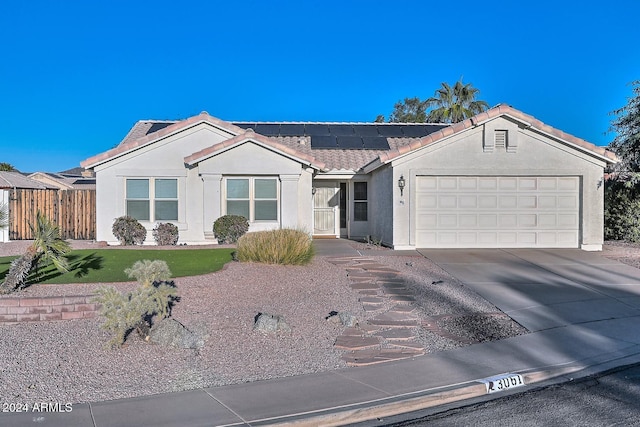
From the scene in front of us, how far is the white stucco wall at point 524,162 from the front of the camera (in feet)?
54.9

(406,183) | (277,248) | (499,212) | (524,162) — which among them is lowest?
(277,248)

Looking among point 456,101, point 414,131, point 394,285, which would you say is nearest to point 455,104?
point 456,101

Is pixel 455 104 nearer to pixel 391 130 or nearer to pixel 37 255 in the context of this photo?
pixel 391 130

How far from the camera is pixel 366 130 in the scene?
25578 millimetres

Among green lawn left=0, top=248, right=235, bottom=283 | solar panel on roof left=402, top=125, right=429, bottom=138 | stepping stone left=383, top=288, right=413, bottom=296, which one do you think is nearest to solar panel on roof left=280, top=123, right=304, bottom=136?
solar panel on roof left=402, top=125, right=429, bottom=138

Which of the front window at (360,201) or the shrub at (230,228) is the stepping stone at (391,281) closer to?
the shrub at (230,228)

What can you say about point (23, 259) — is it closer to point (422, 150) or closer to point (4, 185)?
point (422, 150)

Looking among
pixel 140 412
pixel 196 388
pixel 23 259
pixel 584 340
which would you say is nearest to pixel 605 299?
pixel 584 340

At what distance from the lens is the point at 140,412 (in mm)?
5137

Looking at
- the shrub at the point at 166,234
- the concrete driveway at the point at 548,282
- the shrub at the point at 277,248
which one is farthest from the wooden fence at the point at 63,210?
the concrete driveway at the point at 548,282

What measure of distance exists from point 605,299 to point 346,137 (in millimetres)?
15084

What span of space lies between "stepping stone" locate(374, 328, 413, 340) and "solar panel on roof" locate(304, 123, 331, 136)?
17.0 meters

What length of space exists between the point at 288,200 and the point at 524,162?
7367 mm

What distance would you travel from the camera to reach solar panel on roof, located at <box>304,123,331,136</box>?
81.0ft
